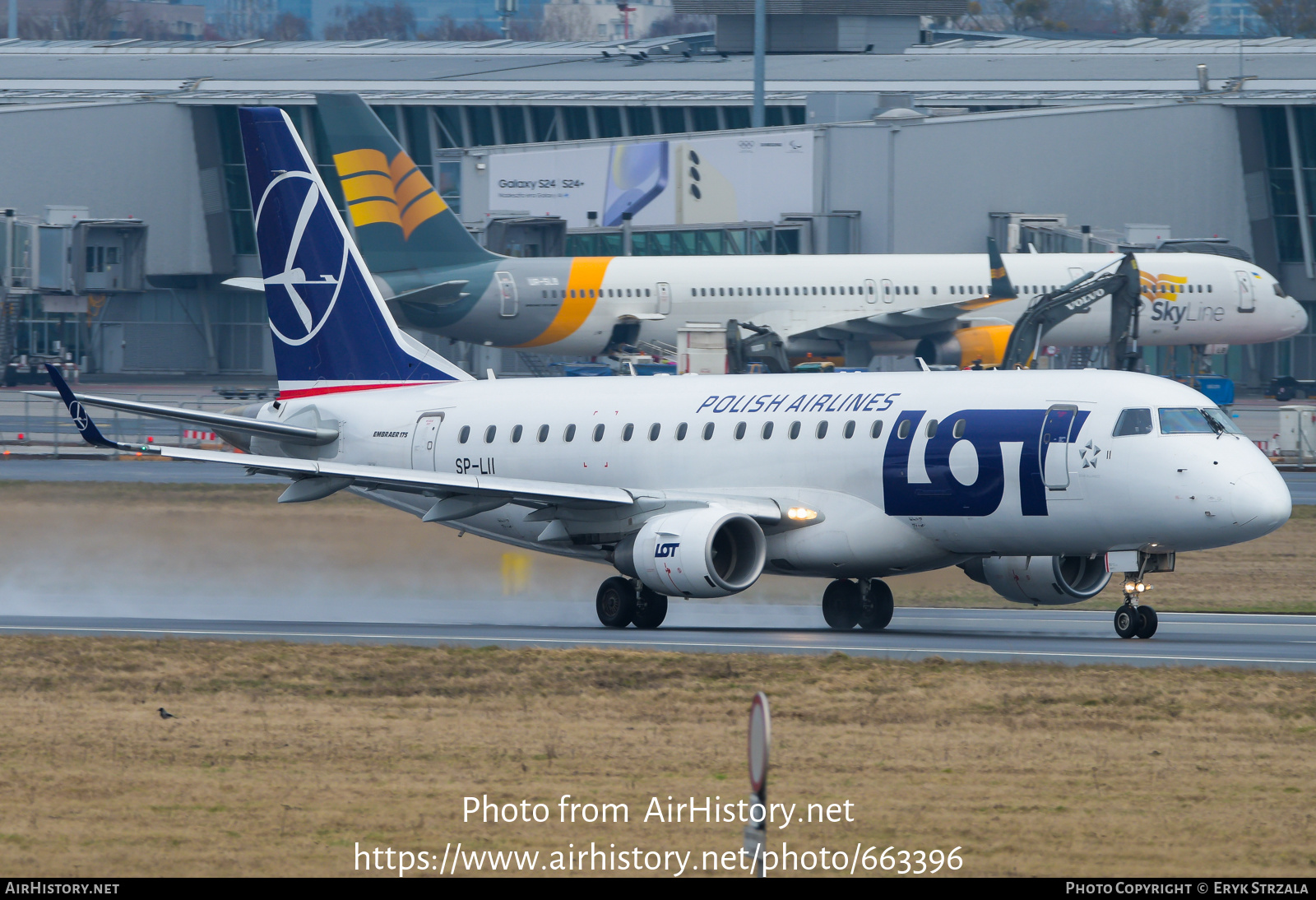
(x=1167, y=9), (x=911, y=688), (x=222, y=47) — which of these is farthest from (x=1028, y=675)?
(x=1167, y=9)

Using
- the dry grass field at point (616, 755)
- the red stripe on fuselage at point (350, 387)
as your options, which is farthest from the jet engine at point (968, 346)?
the dry grass field at point (616, 755)

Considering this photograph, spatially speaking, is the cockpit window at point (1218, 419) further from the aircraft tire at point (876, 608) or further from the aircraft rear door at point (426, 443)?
the aircraft rear door at point (426, 443)

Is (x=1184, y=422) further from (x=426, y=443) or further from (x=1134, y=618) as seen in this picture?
(x=426, y=443)

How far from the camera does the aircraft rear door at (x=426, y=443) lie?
32.2 metres

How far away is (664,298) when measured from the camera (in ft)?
232

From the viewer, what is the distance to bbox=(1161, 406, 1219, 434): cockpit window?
83.1ft

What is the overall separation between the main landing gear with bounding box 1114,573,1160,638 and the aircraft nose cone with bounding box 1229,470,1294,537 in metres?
1.73

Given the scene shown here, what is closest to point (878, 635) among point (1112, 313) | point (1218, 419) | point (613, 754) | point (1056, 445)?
point (1056, 445)

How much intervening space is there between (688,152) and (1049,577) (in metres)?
61.7

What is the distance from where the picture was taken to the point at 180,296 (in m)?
102

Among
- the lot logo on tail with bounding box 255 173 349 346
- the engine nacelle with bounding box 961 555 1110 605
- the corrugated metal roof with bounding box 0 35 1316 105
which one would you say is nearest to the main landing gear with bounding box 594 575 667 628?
the engine nacelle with bounding box 961 555 1110 605

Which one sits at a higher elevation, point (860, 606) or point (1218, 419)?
point (1218, 419)

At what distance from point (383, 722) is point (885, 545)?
10.6 meters

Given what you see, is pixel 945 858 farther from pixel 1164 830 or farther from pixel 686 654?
pixel 686 654
